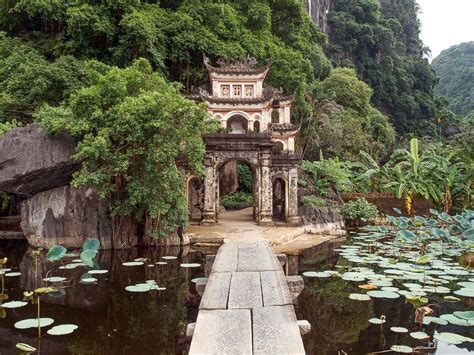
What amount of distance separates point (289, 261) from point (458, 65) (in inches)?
2798

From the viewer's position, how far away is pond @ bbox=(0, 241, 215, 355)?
4.94 metres

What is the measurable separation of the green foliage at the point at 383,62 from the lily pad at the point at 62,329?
148 feet

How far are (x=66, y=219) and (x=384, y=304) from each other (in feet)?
29.7

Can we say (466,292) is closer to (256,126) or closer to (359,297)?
(359,297)

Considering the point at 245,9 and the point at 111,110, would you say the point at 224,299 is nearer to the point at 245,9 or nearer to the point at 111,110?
the point at 111,110

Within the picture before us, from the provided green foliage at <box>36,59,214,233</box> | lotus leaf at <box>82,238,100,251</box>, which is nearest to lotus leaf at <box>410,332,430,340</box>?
lotus leaf at <box>82,238,100,251</box>

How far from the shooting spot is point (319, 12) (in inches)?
1858

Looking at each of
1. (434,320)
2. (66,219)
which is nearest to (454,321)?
(434,320)

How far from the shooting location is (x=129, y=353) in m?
4.72

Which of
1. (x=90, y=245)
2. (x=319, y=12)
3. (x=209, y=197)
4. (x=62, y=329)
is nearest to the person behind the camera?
(x=62, y=329)

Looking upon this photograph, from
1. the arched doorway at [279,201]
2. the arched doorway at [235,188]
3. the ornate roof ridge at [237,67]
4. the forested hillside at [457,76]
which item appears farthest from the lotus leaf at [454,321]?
the forested hillside at [457,76]

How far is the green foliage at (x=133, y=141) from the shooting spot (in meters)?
10.5

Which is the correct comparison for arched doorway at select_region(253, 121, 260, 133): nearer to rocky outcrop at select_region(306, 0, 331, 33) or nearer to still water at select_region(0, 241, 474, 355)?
still water at select_region(0, 241, 474, 355)

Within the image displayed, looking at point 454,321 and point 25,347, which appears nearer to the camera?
point 25,347
